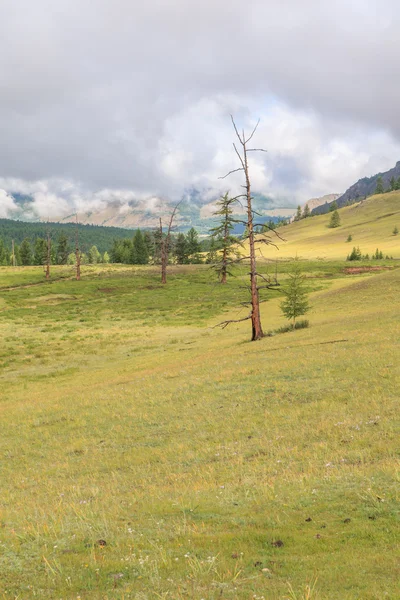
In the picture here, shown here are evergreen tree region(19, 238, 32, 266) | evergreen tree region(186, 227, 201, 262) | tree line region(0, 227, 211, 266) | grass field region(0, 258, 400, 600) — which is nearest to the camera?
grass field region(0, 258, 400, 600)

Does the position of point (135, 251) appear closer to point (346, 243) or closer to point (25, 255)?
point (25, 255)

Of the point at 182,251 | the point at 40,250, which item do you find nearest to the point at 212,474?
the point at 182,251

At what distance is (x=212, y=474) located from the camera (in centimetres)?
909

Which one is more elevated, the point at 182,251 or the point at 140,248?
the point at 140,248

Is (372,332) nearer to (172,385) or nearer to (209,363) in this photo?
(209,363)

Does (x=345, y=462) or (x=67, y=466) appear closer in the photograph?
(x=345, y=462)

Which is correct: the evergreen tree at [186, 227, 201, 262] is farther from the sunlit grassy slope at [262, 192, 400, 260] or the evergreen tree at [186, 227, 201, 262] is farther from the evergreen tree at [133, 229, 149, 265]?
the sunlit grassy slope at [262, 192, 400, 260]

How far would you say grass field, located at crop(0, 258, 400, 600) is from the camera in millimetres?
4914

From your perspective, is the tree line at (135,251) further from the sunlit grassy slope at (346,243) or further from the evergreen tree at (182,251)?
the sunlit grassy slope at (346,243)

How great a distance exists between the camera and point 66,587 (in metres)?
4.91

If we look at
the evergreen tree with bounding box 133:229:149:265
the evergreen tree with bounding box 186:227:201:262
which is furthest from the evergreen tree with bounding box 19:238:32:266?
the evergreen tree with bounding box 186:227:201:262

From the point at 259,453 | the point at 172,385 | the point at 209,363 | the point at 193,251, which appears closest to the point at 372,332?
the point at 209,363

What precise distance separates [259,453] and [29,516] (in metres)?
5.34

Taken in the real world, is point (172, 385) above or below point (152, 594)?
below
